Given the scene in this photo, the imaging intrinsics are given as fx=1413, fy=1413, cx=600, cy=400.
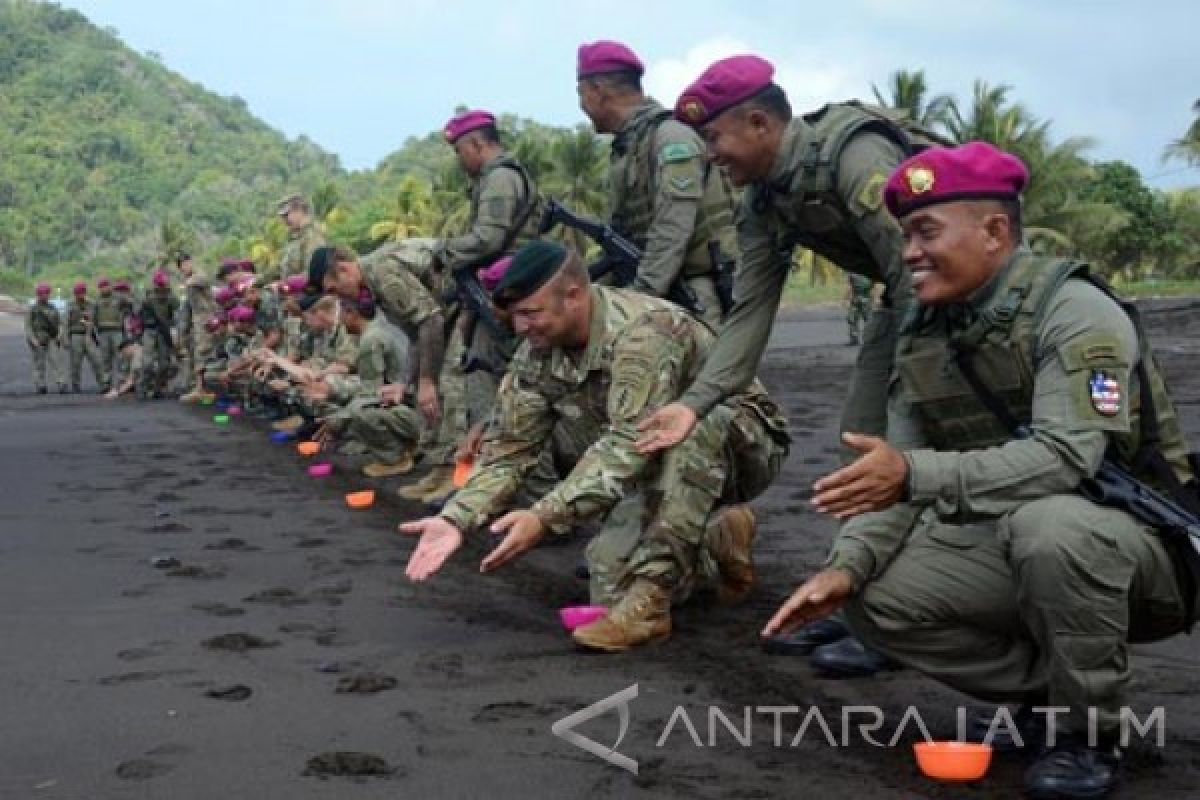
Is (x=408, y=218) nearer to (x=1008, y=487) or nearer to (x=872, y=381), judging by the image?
(x=872, y=381)

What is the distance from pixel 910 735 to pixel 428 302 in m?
4.59

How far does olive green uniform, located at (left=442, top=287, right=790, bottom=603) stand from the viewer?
381 cm

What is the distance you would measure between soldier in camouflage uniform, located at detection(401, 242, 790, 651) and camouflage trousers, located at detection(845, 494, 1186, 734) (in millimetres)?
964

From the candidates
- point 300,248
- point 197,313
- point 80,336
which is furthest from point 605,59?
point 80,336

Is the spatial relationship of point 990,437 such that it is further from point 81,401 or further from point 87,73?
point 87,73

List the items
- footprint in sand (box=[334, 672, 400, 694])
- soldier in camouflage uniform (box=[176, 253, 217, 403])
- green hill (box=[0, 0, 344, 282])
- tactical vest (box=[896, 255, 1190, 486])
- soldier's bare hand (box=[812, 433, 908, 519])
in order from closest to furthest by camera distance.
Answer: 1. soldier's bare hand (box=[812, 433, 908, 519])
2. tactical vest (box=[896, 255, 1190, 486])
3. footprint in sand (box=[334, 672, 400, 694])
4. soldier in camouflage uniform (box=[176, 253, 217, 403])
5. green hill (box=[0, 0, 344, 282])

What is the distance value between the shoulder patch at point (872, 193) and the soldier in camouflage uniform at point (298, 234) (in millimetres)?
8706

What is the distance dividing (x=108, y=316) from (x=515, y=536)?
16.6m

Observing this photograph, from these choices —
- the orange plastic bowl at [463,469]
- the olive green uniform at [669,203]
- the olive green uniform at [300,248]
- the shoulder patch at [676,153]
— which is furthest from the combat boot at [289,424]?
the shoulder patch at [676,153]

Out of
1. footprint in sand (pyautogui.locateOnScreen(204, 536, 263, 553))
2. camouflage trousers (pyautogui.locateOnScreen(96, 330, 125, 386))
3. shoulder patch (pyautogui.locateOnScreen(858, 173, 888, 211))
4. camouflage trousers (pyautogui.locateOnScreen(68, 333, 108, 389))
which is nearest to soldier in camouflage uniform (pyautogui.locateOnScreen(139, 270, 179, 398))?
camouflage trousers (pyautogui.locateOnScreen(96, 330, 125, 386))

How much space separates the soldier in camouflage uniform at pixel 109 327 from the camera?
18703 mm

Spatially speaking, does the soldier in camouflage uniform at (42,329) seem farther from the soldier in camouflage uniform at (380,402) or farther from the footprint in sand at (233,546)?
the footprint in sand at (233,546)

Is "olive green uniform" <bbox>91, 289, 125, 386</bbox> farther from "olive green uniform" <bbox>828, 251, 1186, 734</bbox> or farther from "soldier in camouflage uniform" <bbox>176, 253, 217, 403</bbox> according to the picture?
"olive green uniform" <bbox>828, 251, 1186, 734</bbox>

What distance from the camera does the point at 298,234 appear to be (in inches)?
474
